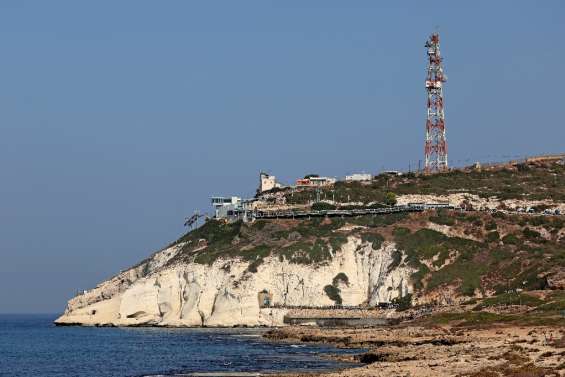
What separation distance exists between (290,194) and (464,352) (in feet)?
368

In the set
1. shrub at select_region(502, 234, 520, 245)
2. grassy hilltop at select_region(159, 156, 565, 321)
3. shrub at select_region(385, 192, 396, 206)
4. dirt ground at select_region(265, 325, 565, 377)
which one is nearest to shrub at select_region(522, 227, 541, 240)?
grassy hilltop at select_region(159, 156, 565, 321)

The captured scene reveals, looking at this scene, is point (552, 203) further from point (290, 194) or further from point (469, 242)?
point (290, 194)

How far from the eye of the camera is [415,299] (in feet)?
413

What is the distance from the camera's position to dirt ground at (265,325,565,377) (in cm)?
5650

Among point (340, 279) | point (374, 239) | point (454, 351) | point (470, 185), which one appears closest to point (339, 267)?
point (340, 279)

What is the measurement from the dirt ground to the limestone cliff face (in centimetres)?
2869

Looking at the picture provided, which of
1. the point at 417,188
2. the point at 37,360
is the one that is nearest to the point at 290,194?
the point at 417,188

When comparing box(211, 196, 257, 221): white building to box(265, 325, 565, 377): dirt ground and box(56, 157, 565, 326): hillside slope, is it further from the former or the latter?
box(265, 325, 565, 377): dirt ground

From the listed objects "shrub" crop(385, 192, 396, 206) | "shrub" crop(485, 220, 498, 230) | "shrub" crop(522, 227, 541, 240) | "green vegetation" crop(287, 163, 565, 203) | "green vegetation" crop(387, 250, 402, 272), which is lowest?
"green vegetation" crop(387, 250, 402, 272)

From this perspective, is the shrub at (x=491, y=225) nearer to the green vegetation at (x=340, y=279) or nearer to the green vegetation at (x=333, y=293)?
the green vegetation at (x=340, y=279)

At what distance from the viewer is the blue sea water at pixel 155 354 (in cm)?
7562

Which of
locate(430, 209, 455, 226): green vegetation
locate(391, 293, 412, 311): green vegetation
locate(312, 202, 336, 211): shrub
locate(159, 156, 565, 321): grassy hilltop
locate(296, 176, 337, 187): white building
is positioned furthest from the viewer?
locate(296, 176, 337, 187): white building

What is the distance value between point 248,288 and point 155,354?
149ft

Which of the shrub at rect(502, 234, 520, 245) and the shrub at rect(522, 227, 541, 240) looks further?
the shrub at rect(522, 227, 541, 240)
